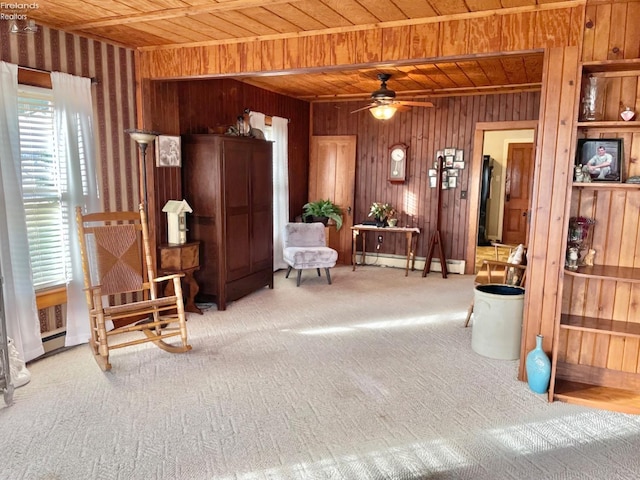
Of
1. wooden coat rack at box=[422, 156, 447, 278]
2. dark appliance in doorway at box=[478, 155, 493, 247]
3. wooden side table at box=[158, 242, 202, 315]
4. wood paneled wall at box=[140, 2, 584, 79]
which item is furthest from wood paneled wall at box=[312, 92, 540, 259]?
wood paneled wall at box=[140, 2, 584, 79]

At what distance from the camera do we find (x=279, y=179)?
21.5ft

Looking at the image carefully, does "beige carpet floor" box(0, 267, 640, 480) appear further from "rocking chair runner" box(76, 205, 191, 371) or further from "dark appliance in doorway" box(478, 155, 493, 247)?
"dark appliance in doorway" box(478, 155, 493, 247)

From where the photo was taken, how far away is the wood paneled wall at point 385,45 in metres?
2.90

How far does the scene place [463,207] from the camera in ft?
21.6

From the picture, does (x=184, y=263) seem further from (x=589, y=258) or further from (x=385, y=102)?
(x=589, y=258)

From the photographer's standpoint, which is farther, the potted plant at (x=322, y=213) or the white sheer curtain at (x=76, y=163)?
the potted plant at (x=322, y=213)

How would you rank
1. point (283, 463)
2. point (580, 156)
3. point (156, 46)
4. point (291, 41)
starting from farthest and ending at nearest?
point (156, 46) → point (291, 41) → point (580, 156) → point (283, 463)

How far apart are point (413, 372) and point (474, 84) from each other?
12.8ft

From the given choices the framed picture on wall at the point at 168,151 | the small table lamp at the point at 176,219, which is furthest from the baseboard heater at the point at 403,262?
the framed picture on wall at the point at 168,151

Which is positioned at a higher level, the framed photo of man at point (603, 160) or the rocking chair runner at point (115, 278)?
the framed photo of man at point (603, 160)

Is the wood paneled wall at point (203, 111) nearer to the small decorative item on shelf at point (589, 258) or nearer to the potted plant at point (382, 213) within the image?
the potted plant at point (382, 213)

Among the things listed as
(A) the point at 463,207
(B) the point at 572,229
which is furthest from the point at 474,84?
(B) the point at 572,229

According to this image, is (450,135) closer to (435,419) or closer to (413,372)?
(413,372)

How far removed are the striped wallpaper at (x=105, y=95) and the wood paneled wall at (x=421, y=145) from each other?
3.65 m
